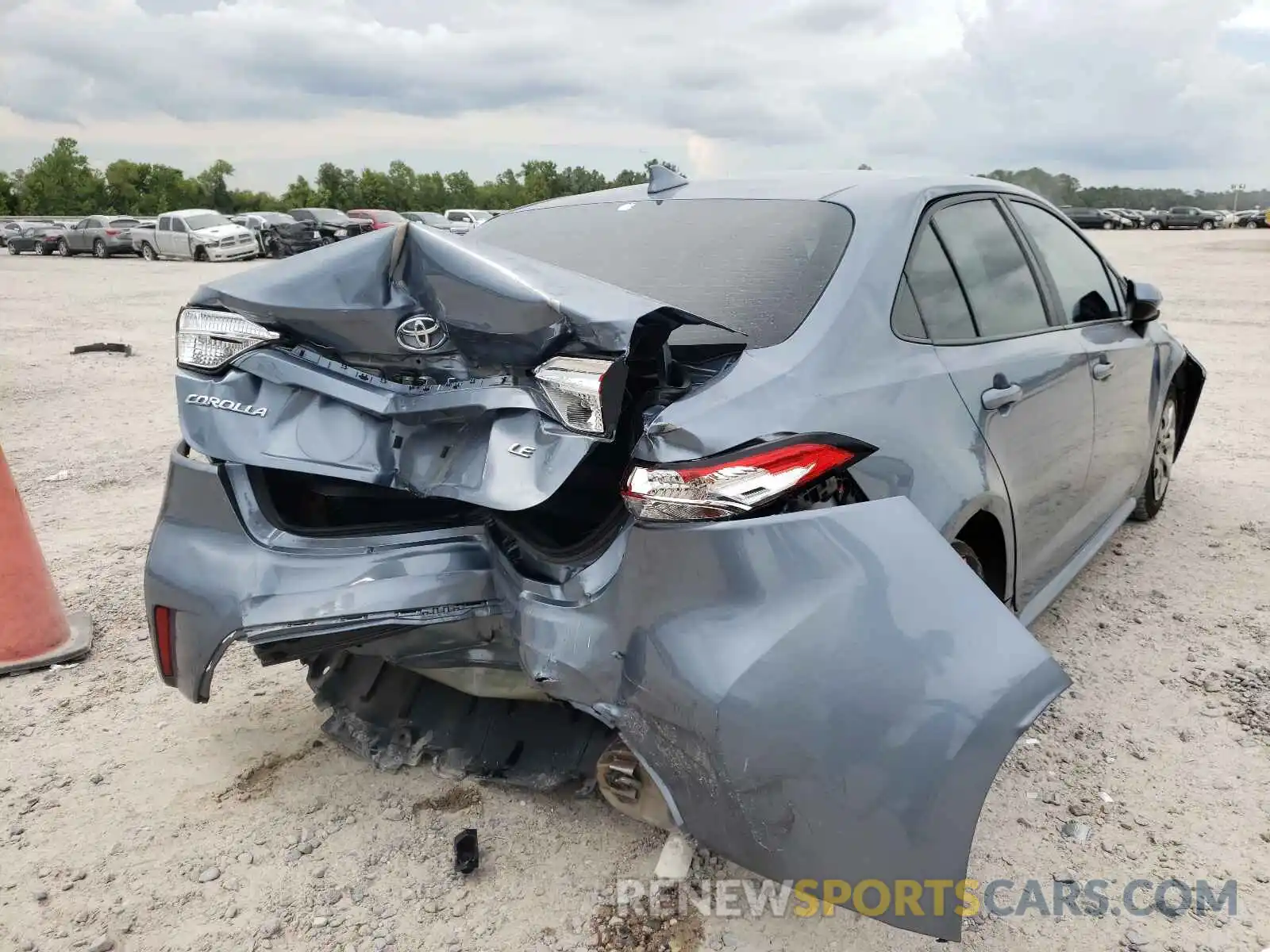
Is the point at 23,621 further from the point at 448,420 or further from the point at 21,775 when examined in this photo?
the point at 448,420

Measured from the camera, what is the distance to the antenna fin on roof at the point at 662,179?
10.5ft

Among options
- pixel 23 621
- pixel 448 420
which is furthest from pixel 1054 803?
pixel 23 621

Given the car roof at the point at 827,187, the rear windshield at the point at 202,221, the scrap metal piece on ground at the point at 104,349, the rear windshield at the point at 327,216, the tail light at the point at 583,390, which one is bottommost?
the scrap metal piece on ground at the point at 104,349

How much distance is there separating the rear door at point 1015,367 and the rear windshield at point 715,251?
0.32 m

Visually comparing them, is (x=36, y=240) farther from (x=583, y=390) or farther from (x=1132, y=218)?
(x=1132, y=218)

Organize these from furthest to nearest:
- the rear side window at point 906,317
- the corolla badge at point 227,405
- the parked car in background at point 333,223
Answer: the parked car in background at point 333,223
the rear side window at point 906,317
the corolla badge at point 227,405

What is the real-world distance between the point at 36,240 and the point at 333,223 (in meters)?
16.3

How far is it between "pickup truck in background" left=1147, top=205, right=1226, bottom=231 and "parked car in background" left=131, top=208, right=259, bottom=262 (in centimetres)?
4631

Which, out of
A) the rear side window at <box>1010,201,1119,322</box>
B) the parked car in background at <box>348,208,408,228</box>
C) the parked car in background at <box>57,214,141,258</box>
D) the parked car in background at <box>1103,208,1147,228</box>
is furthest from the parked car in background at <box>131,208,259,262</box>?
the parked car in background at <box>1103,208,1147,228</box>

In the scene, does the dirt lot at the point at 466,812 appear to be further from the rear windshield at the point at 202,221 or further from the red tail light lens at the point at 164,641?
the rear windshield at the point at 202,221

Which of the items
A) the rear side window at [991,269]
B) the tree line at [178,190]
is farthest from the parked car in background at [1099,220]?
the rear side window at [991,269]

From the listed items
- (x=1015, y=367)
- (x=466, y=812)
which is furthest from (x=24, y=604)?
(x=1015, y=367)

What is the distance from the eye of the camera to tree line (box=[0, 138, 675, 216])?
70688 millimetres

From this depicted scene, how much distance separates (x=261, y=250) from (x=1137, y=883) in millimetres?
30019
